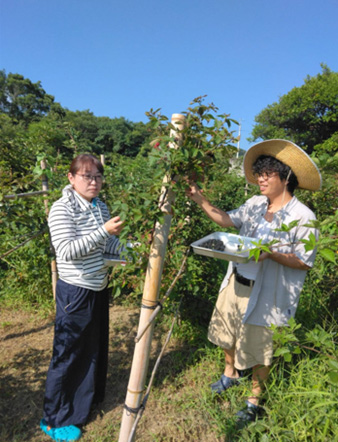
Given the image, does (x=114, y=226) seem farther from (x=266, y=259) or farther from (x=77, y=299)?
(x=266, y=259)

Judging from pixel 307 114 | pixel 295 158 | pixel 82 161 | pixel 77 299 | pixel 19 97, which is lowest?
pixel 77 299

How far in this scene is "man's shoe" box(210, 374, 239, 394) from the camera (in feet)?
6.59

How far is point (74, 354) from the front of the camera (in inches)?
69.1

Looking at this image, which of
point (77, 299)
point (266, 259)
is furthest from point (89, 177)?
point (266, 259)

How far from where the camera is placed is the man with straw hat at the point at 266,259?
1.58 metres

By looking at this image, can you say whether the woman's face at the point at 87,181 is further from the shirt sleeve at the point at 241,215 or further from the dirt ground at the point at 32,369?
the dirt ground at the point at 32,369

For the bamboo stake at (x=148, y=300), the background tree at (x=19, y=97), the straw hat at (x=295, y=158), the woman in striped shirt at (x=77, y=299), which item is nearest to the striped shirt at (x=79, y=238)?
the woman in striped shirt at (x=77, y=299)

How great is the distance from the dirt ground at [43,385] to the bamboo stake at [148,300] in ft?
2.84

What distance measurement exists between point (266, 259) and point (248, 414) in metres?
0.97

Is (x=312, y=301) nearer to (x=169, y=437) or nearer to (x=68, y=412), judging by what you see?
(x=169, y=437)

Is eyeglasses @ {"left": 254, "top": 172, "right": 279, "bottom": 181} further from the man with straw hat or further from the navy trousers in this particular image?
the navy trousers

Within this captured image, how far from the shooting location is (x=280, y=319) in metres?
1.68

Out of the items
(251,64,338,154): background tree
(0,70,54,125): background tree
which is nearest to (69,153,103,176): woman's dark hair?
(251,64,338,154): background tree

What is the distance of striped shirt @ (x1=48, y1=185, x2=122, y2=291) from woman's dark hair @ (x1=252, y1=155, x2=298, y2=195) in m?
0.95
